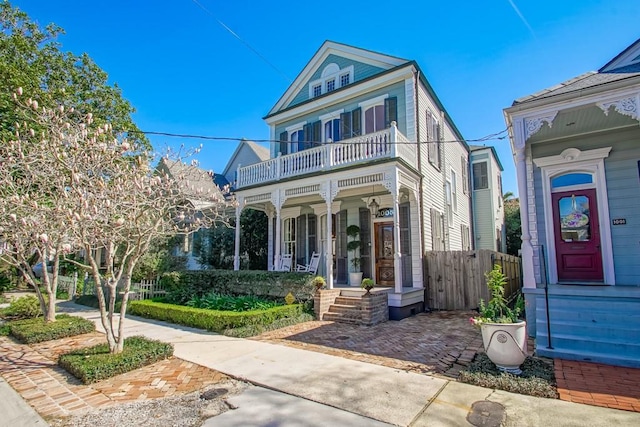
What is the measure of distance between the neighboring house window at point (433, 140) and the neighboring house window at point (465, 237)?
401 cm

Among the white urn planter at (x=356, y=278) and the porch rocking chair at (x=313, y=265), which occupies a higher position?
the porch rocking chair at (x=313, y=265)

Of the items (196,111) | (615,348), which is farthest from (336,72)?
(615,348)

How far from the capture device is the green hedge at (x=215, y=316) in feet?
26.4

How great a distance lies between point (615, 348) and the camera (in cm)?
521

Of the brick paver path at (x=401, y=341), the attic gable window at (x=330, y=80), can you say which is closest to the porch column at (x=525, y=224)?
the brick paver path at (x=401, y=341)

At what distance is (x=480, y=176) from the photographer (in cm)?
1819


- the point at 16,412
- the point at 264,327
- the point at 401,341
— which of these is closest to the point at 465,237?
the point at 401,341

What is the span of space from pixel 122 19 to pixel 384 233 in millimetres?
9773

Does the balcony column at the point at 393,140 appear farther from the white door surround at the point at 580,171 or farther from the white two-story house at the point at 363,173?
the white door surround at the point at 580,171

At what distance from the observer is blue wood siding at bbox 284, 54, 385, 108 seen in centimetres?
1244

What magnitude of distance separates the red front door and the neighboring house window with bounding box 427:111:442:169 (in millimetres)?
5124

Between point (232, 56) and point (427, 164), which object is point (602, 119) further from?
point (232, 56)

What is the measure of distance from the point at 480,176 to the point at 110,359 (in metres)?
18.0

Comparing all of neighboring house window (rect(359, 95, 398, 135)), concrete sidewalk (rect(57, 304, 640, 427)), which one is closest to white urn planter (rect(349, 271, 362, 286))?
neighboring house window (rect(359, 95, 398, 135))
